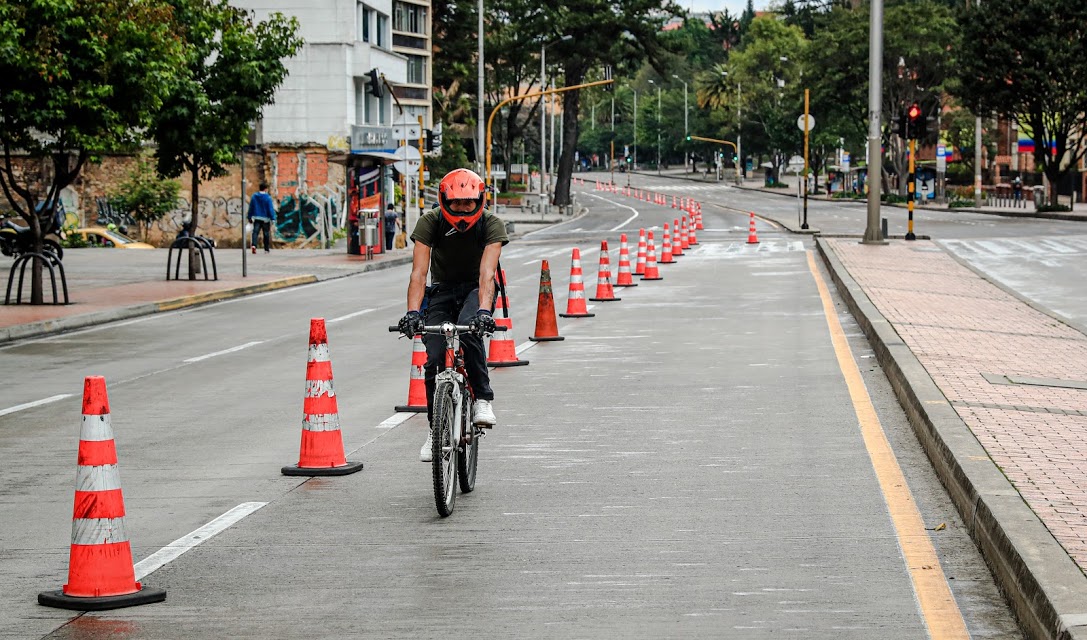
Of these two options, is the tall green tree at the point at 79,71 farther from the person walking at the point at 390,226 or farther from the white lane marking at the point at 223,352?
the person walking at the point at 390,226

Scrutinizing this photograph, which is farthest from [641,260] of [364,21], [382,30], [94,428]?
[382,30]

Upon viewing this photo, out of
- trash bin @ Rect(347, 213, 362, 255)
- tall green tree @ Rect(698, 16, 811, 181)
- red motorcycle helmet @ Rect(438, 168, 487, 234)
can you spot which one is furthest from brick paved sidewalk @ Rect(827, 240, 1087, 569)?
tall green tree @ Rect(698, 16, 811, 181)

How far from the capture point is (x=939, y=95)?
86375mm

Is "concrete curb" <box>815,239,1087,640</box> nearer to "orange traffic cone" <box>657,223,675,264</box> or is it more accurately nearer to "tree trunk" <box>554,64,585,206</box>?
"orange traffic cone" <box>657,223,675,264</box>

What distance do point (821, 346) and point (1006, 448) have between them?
7614 mm

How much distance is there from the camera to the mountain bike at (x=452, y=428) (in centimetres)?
781

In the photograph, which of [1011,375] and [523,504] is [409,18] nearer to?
[1011,375]

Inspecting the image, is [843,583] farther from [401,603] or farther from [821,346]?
[821,346]

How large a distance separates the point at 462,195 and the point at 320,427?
5.81 ft

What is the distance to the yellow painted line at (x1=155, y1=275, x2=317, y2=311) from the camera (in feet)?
76.7

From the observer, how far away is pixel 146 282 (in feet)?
91.3

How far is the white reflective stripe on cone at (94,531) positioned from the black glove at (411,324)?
221cm

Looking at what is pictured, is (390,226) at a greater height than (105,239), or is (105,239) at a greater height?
(390,226)

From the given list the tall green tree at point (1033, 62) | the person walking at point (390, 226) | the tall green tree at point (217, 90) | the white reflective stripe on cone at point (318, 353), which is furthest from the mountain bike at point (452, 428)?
the tall green tree at point (1033, 62)
